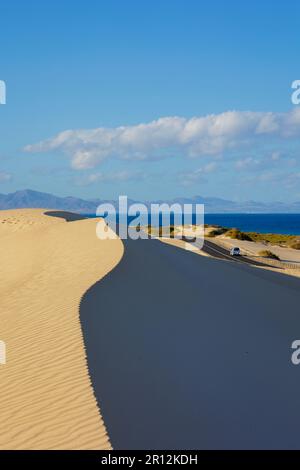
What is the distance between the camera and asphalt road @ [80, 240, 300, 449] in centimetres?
684

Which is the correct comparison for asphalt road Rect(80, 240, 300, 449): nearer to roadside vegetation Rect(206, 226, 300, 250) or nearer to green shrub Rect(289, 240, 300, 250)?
green shrub Rect(289, 240, 300, 250)

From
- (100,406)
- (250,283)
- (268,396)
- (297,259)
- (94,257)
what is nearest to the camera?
(100,406)

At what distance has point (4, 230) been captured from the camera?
5528 cm

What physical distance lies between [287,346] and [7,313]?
753 centimetres

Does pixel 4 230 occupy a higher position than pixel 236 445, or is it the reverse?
pixel 236 445

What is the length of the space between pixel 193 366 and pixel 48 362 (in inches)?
94.6

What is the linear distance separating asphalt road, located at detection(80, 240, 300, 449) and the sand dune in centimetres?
28

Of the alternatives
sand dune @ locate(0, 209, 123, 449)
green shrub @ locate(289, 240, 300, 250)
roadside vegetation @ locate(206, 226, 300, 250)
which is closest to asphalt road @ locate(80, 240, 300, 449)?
sand dune @ locate(0, 209, 123, 449)

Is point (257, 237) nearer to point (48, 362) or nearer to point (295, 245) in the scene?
point (295, 245)

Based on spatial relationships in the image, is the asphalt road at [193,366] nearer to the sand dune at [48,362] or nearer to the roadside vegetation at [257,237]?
the sand dune at [48,362]

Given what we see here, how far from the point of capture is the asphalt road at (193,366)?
684 cm
